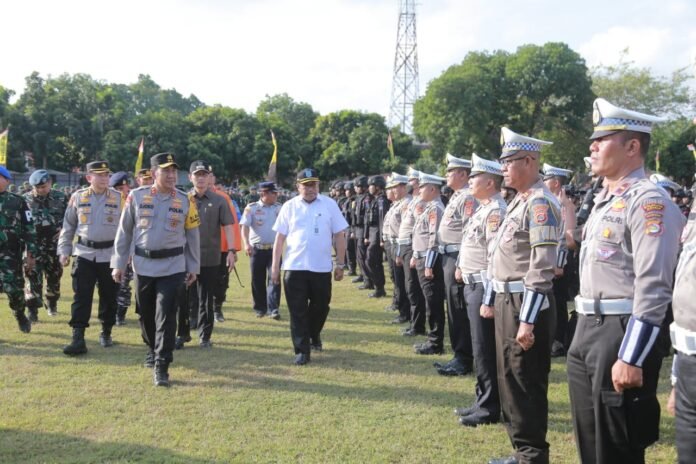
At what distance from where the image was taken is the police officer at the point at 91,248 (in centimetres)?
688

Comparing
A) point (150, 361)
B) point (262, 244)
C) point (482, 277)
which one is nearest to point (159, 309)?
point (150, 361)

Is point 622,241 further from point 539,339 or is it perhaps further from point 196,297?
point 196,297

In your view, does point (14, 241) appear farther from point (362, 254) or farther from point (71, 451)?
point (362, 254)

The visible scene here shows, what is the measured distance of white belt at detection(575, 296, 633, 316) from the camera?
280 cm

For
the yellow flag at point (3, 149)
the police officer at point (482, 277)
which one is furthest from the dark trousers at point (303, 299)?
the yellow flag at point (3, 149)

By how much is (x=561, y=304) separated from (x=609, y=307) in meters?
4.48

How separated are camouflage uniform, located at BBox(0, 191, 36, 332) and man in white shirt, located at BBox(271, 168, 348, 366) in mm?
3367

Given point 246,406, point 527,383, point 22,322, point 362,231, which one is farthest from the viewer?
point 362,231

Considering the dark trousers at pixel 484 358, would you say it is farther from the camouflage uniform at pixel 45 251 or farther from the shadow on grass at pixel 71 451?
the camouflage uniform at pixel 45 251

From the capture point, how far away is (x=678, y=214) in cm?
268

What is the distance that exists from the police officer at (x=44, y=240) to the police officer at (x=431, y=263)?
5.35 meters

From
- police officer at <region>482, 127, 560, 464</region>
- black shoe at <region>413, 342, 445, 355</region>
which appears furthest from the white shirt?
police officer at <region>482, 127, 560, 464</region>

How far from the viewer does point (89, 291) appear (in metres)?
7.00

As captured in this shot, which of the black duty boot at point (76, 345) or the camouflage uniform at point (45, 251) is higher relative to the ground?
the camouflage uniform at point (45, 251)
